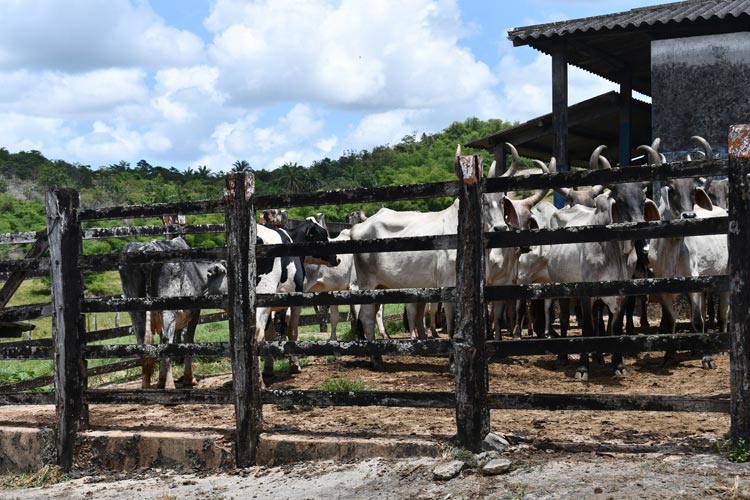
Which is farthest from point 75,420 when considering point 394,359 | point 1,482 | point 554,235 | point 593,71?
point 593,71

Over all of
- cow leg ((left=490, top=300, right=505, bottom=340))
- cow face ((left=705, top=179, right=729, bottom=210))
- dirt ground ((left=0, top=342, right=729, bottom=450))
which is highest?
cow face ((left=705, top=179, right=729, bottom=210))

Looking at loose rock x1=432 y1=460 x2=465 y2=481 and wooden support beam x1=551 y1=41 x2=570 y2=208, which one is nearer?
loose rock x1=432 y1=460 x2=465 y2=481

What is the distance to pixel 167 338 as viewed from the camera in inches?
360

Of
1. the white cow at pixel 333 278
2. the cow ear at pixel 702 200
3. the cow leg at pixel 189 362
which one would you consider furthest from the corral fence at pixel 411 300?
the white cow at pixel 333 278

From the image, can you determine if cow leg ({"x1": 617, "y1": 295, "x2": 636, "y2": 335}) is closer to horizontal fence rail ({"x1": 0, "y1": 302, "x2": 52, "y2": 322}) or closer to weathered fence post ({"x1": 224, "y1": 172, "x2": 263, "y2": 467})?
weathered fence post ({"x1": 224, "y1": 172, "x2": 263, "y2": 467})

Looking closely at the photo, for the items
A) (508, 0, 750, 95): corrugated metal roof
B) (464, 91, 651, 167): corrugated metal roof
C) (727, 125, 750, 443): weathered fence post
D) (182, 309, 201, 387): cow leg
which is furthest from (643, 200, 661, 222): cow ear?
(464, 91, 651, 167): corrugated metal roof

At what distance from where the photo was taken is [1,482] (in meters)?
7.02

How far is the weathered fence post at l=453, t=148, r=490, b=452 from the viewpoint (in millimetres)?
5922

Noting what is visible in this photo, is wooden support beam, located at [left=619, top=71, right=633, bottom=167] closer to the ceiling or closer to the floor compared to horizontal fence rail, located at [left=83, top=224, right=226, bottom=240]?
closer to the ceiling

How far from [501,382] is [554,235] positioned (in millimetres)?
3467

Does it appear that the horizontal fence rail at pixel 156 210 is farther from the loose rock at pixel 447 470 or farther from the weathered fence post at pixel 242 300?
the loose rock at pixel 447 470

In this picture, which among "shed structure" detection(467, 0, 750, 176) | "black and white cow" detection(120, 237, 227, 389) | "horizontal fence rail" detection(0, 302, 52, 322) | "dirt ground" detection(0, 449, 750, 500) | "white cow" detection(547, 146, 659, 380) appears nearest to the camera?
"dirt ground" detection(0, 449, 750, 500)

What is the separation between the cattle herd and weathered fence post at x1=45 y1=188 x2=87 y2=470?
0.99 m

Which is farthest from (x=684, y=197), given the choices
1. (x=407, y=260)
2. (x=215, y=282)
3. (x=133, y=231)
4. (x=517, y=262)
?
(x=133, y=231)
